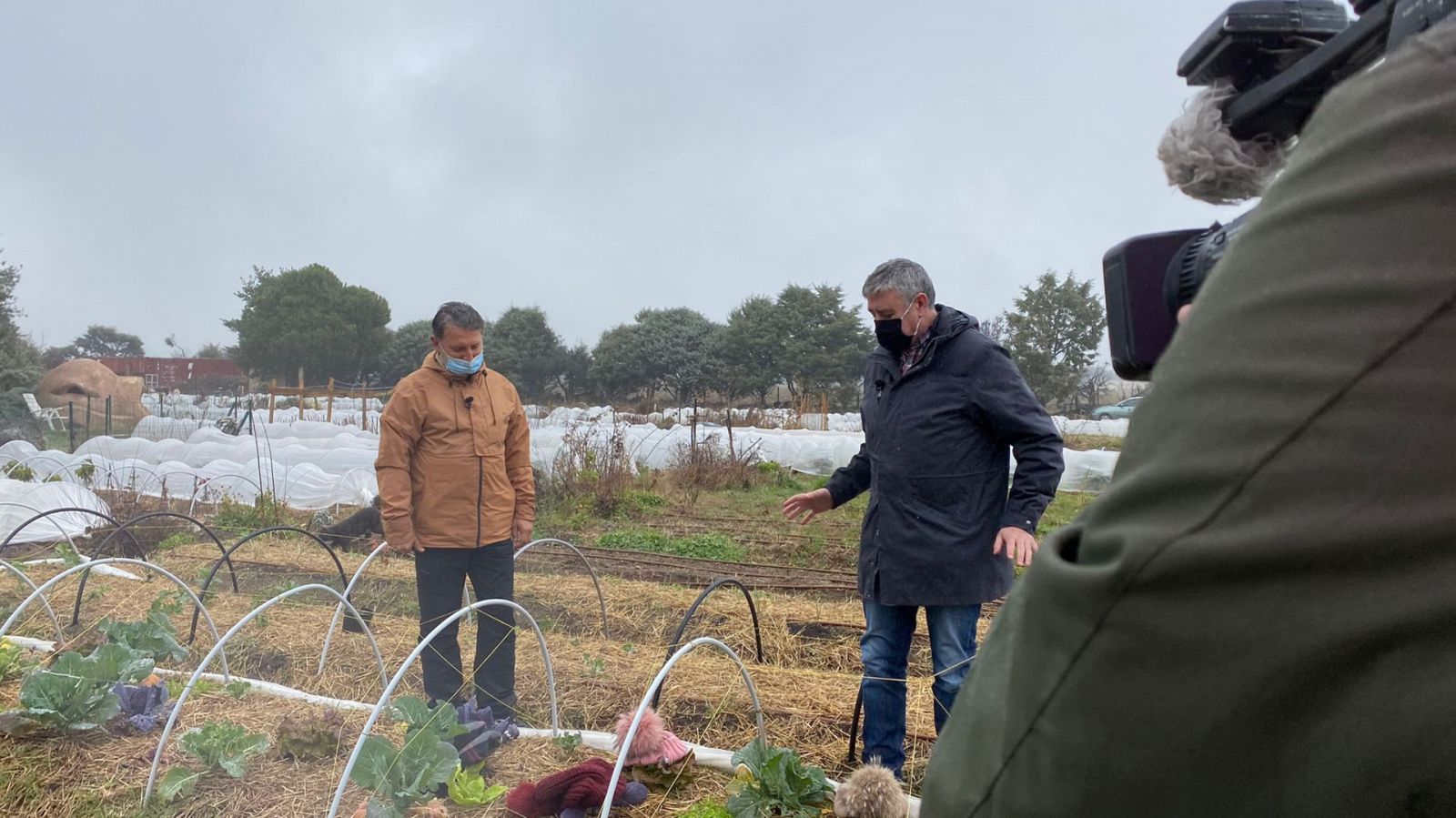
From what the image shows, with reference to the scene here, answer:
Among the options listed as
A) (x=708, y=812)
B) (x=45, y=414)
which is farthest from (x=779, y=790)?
(x=45, y=414)

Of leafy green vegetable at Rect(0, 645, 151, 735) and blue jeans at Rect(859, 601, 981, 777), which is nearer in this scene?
blue jeans at Rect(859, 601, 981, 777)

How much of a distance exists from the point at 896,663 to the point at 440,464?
6.48ft

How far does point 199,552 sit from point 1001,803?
344 inches

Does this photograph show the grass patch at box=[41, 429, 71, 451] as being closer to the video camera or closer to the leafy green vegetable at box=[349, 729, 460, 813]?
the leafy green vegetable at box=[349, 729, 460, 813]

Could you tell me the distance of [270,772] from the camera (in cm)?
295

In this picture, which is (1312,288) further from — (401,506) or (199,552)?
(199,552)

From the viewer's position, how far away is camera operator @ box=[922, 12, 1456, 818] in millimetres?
376

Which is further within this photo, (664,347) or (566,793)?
(664,347)

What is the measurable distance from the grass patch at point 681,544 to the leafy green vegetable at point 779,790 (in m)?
5.49

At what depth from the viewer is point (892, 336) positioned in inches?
115

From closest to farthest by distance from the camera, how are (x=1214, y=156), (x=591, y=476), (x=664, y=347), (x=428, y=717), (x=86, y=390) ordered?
(x=1214, y=156) → (x=428, y=717) → (x=591, y=476) → (x=86, y=390) → (x=664, y=347)

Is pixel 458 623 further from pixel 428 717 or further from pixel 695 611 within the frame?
pixel 695 611

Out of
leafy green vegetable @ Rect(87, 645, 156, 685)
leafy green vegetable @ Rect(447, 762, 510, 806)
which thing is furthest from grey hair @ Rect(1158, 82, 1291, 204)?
leafy green vegetable @ Rect(87, 645, 156, 685)

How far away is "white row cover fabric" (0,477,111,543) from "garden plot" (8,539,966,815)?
1.19m
